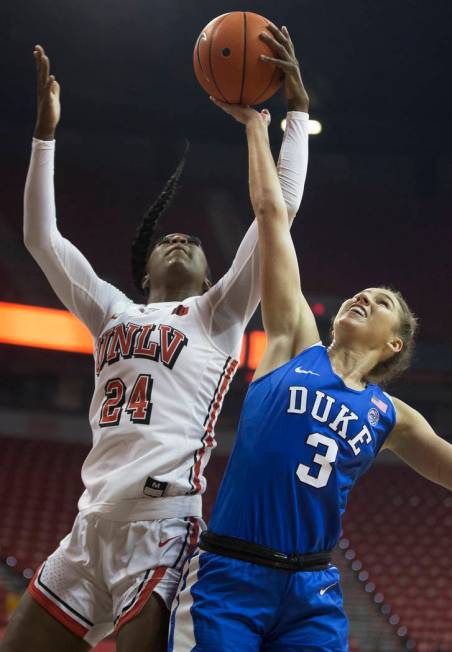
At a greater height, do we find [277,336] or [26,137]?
[277,336]

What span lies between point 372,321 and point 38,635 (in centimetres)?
137

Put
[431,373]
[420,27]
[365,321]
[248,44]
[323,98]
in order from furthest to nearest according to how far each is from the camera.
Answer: [431,373] → [323,98] → [420,27] → [248,44] → [365,321]

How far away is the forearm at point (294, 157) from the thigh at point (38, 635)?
145 cm

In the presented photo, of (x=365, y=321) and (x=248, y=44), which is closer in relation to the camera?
(x=365, y=321)

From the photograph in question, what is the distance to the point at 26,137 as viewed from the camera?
12.7m

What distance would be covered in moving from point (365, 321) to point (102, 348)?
866 millimetres

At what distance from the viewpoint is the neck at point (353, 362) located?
2572 mm

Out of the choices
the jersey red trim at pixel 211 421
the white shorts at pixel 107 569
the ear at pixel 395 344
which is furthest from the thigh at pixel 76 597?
the ear at pixel 395 344

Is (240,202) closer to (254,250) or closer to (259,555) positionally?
(254,250)

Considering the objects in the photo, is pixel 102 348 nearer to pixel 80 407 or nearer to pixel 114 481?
pixel 114 481

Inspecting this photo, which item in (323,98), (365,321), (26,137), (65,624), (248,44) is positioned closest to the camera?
(65,624)

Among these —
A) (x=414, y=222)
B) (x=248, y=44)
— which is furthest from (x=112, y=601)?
(x=414, y=222)

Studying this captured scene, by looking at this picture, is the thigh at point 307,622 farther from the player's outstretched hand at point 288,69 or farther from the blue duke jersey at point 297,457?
the player's outstretched hand at point 288,69

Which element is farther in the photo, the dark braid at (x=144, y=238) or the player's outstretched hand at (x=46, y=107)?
the dark braid at (x=144, y=238)
